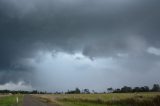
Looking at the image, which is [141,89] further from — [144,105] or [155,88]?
[144,105]

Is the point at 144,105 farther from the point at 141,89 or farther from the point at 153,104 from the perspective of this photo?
the point at 141,89

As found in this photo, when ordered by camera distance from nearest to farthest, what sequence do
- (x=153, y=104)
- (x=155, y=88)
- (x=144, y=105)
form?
(x=153, y=104) → (x=144, y=105) → (x=155, y=88)

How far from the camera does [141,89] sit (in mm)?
194375

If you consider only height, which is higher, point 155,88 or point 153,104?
point 155,88

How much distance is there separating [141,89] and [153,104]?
161 metres

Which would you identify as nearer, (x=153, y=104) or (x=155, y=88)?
(x=153, y=104)

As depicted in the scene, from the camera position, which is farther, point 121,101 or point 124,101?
point 121,101

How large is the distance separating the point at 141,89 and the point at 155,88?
39.0 feet

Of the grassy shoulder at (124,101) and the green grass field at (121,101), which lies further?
the green grass field at (121,101)

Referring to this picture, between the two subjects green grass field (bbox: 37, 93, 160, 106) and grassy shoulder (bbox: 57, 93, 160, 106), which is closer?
grassy shoulder (bbox: 57, 93, 160, 106)

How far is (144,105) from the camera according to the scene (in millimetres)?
39938

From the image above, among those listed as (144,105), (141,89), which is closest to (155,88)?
(141,89)

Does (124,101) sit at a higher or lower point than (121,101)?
lower

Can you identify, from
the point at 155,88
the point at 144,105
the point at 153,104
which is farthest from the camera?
the point at 155,88
